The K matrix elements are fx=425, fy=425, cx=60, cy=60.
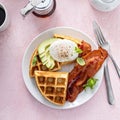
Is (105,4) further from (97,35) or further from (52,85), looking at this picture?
(52,85)

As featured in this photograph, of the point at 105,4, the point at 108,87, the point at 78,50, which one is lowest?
the point at 108,87

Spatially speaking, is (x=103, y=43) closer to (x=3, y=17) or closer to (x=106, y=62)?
(x=106, y=62)

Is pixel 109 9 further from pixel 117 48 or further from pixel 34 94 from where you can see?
pixel 34 94

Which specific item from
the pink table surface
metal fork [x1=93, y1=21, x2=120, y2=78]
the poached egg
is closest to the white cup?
the pink table surface

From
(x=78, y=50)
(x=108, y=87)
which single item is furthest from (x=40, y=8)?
(x=108, y=87)

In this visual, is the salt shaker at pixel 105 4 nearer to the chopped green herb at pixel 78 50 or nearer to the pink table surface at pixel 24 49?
the pink table surface at pixel 24 49

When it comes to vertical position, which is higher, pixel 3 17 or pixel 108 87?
pixel 3 17

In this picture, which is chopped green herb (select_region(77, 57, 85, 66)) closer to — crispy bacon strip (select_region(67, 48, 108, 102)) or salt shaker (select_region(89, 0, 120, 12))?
crispy bacon strip (select_region(67, 48, 108, 102))
